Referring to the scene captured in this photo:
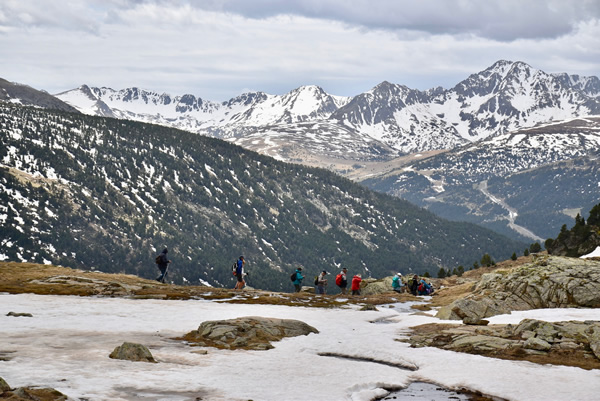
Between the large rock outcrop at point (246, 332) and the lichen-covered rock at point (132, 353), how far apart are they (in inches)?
189

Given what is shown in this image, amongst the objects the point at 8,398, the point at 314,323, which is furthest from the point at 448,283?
the point at 8,398

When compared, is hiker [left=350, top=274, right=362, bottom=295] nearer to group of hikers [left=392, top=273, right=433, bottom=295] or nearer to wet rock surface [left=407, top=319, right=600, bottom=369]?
group of hikers [left=392, top=273, right=433, bottom=295]

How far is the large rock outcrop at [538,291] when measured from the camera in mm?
42219

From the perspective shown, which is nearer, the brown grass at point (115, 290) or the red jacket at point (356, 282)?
the brown grass at point (115, 290)

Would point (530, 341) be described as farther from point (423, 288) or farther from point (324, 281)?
point (423, 288)

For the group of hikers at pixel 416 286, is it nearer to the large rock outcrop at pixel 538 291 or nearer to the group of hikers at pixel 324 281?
the group of hikers at pixel 324 281

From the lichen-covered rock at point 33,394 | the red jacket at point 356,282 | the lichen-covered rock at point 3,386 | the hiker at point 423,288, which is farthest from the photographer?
the hiker at point 423,288

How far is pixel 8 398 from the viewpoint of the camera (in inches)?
669

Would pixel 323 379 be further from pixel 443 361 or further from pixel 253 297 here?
pixel 253 297

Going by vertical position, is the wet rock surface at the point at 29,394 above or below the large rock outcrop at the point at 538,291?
Result: above

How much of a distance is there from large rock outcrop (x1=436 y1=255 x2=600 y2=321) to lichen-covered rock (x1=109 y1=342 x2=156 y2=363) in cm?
2282

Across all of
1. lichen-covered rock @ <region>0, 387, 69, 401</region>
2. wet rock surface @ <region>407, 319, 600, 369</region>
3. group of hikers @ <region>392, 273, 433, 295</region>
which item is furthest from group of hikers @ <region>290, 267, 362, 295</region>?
lichen-covered rock @ <region>0, 387, 69, 401</region>

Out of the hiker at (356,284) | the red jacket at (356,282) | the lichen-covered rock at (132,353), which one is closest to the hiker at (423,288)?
the hiker at (356,284)

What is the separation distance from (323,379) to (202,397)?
213 inches
